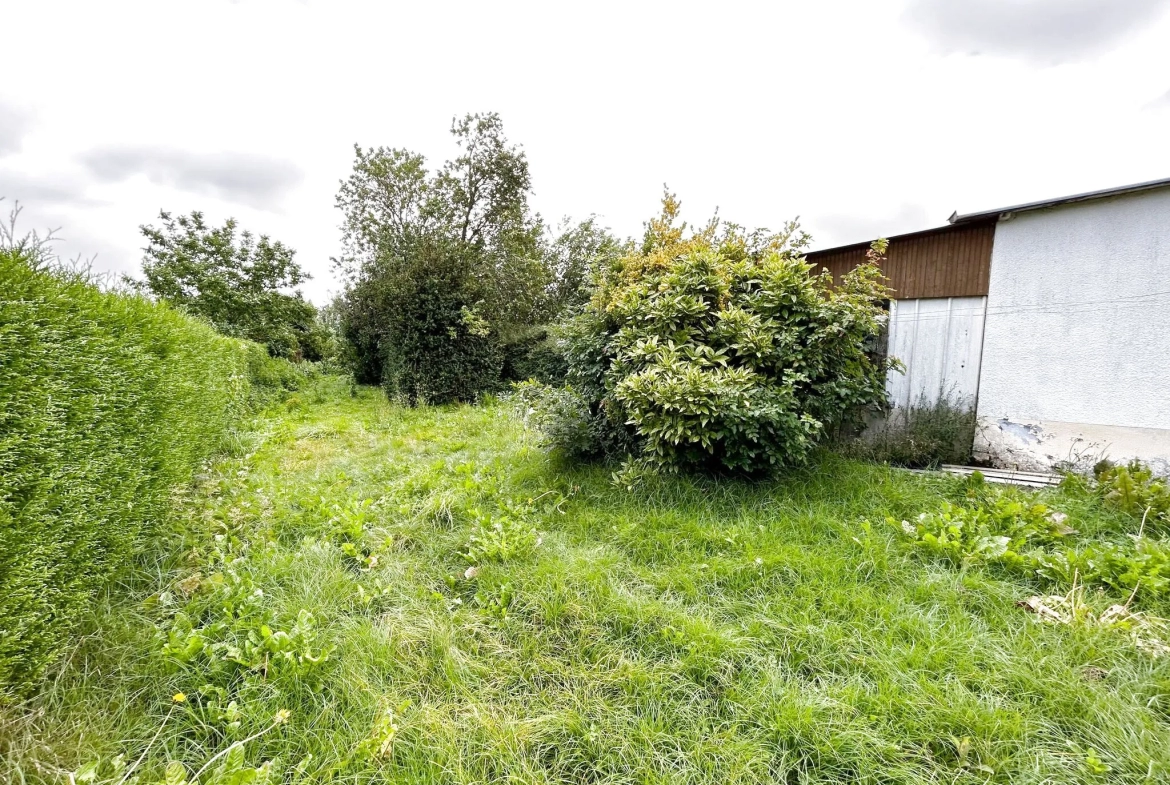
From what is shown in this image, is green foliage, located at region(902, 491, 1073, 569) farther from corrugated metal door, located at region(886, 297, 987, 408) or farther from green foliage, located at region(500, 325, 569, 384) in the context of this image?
green foliage, located at region(500, 325, 569, 384)

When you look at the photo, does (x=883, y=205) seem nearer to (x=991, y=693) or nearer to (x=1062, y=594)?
(x=1062, y=594)

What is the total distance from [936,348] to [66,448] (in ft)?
21.6

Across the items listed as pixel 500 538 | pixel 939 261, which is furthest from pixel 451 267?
pixel 939 261

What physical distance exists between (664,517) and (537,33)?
24.0 feet

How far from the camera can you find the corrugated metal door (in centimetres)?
438

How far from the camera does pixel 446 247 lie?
30.7 ft

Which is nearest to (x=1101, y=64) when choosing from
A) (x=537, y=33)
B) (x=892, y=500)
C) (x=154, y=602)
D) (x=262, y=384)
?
(x=892, y=500)

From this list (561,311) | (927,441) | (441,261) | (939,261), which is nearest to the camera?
(927,441)

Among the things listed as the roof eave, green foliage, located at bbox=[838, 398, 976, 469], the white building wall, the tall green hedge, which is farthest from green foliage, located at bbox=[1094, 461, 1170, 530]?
the tall green hedge

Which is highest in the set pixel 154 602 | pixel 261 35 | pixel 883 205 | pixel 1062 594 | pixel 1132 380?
pixel 261 35

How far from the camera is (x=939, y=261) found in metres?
4.48

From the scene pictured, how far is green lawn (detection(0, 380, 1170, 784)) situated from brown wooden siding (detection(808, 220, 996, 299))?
2356mm

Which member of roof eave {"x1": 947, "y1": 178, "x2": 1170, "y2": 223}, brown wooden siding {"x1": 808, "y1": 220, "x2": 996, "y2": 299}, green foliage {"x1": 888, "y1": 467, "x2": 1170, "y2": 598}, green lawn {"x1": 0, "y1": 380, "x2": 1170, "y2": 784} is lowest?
green lawn {"x1": 0, "y1": 380, "x2": 1170, "y2": 784}

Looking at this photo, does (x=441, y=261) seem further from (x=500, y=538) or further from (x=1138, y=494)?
(x=1138, y=494)
